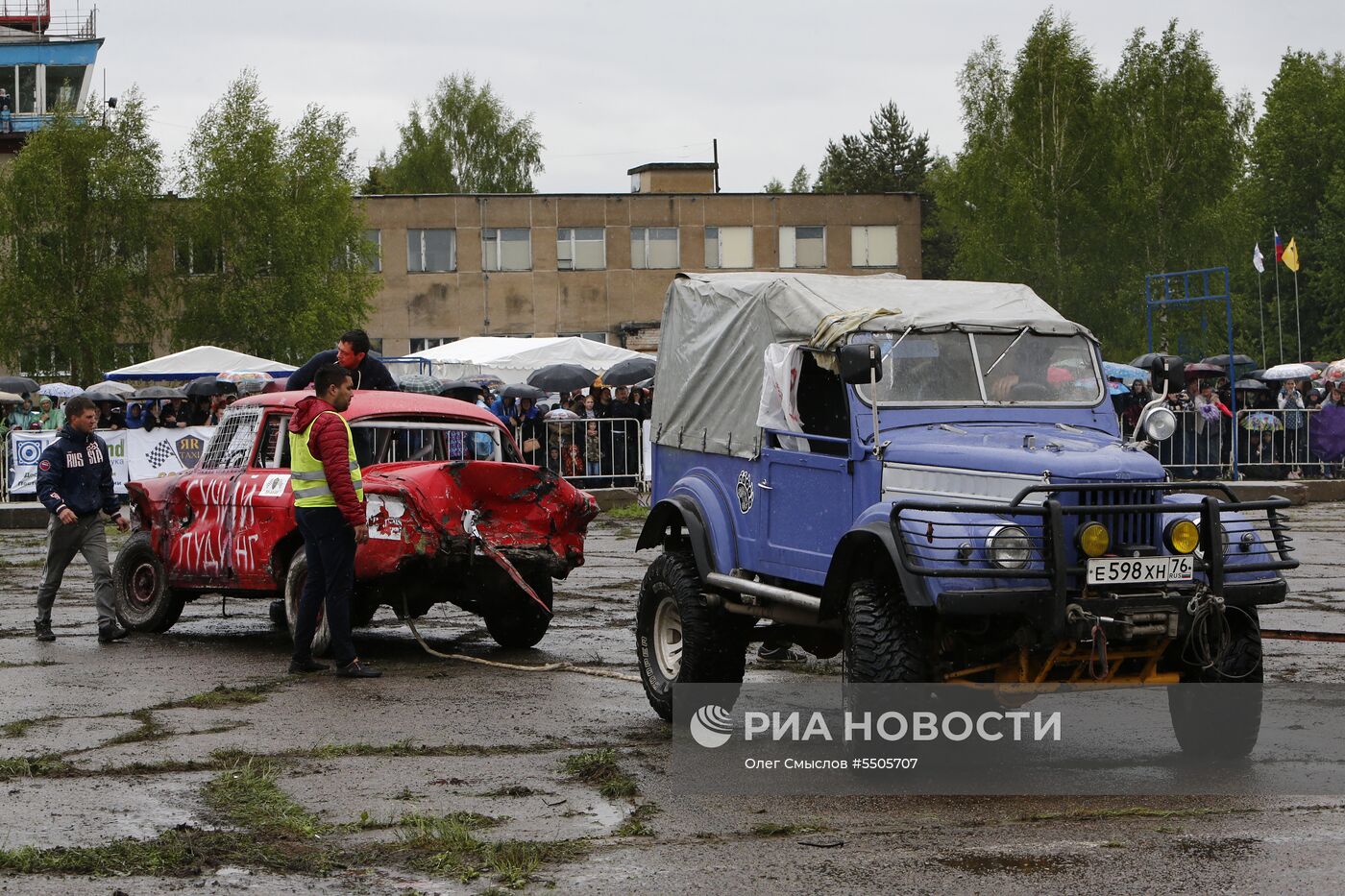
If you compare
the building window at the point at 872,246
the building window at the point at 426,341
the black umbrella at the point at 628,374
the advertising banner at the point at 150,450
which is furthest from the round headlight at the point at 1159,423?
the building window at the point at 872,246

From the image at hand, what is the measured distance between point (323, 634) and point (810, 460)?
453 centimetres

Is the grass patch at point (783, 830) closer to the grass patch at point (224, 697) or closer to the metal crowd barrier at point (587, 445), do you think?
the grass patch at point (224, 697)

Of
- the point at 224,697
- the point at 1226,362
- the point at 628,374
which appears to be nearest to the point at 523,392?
the point at 628,374

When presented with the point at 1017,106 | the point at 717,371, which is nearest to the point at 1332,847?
the point at 717,371

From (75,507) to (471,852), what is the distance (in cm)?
790

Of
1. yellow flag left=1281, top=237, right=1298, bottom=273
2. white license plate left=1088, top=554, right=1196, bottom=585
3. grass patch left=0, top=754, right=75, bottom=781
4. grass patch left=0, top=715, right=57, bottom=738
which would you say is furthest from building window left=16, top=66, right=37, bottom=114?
white license plate left=1088, top=554, right=1196, bottom=585

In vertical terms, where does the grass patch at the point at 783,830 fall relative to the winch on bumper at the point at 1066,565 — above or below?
below

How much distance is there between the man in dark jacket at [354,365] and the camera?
13180 mm

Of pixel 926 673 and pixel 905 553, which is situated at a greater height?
pixel 905 553

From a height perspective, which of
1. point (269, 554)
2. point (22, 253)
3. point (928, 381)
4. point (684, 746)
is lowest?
point (684, 746)

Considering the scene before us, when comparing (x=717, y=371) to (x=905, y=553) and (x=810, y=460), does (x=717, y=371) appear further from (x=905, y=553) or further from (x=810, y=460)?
(x=905, y=553)

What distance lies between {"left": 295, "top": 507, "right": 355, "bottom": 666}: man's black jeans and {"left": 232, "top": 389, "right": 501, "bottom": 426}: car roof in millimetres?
1326

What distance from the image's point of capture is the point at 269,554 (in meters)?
12.2

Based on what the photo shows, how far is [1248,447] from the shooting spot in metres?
27.5
